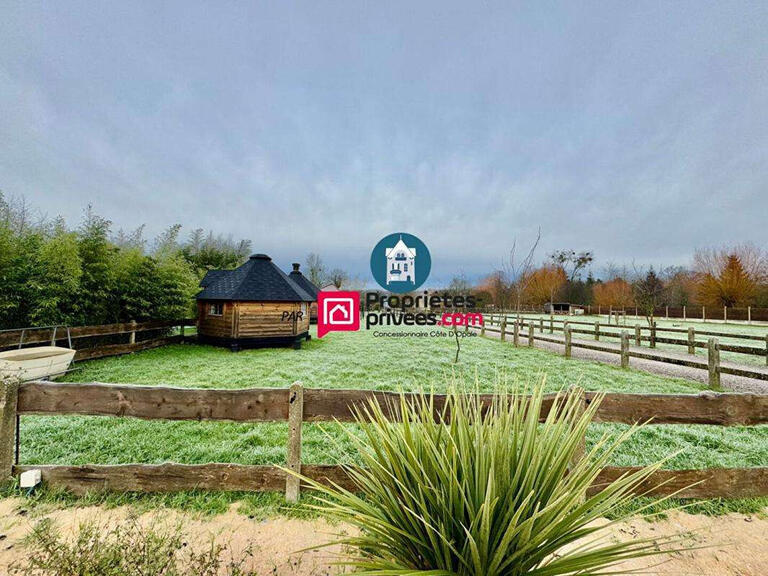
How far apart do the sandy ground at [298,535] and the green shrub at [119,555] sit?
0.09m

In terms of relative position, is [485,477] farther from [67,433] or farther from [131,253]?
[131,253]

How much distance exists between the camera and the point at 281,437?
A: 410 centimetres

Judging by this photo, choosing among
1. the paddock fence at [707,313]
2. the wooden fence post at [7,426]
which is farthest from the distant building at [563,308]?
the wooden fence post at [7,426]

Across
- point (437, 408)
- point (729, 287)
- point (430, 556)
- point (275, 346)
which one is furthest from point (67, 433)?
point (729, 287)

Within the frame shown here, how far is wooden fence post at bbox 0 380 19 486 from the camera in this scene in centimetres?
265

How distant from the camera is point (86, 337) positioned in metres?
9.52

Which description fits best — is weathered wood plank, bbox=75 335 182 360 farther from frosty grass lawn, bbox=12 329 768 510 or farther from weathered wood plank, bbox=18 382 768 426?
weathered wood plank, bbox=18 382 768 426

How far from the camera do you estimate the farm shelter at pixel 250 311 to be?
1242cm

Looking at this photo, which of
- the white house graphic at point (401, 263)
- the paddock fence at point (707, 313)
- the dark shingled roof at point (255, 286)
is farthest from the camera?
the paddock fence at point (707, 313)

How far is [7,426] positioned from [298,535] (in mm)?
2630

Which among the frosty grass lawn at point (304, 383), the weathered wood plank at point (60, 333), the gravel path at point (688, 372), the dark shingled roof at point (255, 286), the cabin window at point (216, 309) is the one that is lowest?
the gravel path at point (688, 372)

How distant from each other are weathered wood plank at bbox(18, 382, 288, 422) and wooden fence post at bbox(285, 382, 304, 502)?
2.9 inches

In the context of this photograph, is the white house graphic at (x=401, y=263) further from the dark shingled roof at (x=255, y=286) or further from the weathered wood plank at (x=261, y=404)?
the weathered wood plank at (x=261, y=404)

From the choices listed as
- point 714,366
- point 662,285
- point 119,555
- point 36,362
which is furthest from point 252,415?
point 662,285
